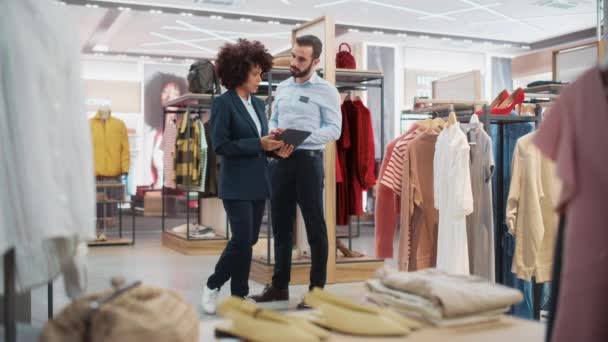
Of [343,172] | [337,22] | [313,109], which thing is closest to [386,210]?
[313,109]

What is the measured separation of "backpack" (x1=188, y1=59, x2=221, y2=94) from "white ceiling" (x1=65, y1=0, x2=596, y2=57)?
8.07ft

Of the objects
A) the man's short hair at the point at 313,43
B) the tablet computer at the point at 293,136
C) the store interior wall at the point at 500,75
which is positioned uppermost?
the store interior wall at the point at 500,75

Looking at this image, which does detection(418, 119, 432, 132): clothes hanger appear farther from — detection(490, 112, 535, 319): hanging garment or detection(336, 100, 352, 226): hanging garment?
detection(336, 100, 352, 226): hanging garment

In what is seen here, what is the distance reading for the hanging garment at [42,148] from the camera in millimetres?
1409

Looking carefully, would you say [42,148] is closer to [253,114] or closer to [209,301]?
[253,114]

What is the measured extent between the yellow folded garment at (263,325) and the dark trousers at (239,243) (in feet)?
7.79

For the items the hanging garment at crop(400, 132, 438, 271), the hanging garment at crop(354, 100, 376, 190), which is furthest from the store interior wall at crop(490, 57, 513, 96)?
the hanging garment at crop(400, 132, 438, 271)

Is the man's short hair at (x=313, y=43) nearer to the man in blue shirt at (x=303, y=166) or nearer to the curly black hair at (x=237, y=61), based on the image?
the man in blue shirt at (x=303, y=166)

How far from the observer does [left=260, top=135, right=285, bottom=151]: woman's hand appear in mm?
3797

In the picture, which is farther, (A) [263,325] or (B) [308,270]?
(B) [308,270]

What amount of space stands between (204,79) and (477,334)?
5.89 meters

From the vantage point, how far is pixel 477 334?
4.87ft

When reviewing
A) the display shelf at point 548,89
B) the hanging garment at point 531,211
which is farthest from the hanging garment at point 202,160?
the hanging garment at point 531,211

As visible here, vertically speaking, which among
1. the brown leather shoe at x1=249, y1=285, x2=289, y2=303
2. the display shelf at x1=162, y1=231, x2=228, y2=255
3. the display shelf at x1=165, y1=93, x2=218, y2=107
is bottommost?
the display shelf at x1=162, y1=231, x2=228, y2=255
